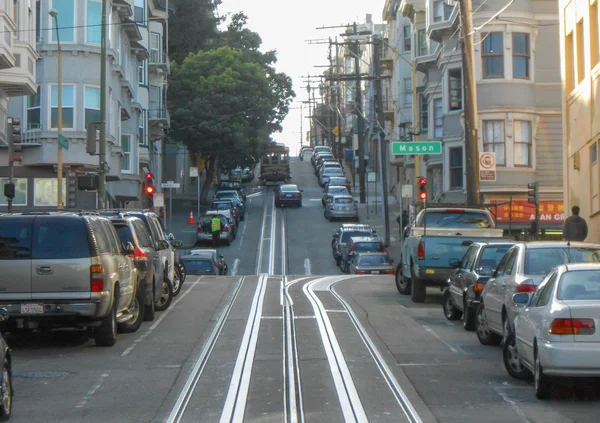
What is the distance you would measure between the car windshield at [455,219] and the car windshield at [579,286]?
43.1 ft

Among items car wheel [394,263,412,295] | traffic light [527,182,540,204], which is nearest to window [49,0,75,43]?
car wheel [394,263,412,295]

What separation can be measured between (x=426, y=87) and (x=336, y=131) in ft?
208

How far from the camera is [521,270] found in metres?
14.9

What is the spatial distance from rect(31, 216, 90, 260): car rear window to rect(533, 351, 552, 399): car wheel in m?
6.95

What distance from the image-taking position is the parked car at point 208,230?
5338cm

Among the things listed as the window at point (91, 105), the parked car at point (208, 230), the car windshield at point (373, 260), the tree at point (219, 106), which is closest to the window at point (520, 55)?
the car windshield at point (373, 260)

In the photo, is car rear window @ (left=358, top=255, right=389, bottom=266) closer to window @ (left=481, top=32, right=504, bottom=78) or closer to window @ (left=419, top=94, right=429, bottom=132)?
window @ (left=481, top=32, right=504, bottom=78)

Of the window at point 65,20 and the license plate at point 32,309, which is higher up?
the window at point 65,20

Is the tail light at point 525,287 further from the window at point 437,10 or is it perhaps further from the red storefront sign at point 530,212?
the window at point 437,10

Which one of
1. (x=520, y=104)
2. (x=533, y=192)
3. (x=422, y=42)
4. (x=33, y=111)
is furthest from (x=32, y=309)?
(x=422, y=42)

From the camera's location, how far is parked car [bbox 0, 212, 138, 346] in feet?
49.8

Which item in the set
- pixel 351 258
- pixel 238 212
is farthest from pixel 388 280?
pixel 238 212

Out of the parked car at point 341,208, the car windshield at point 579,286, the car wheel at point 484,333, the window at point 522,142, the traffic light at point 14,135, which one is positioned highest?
the window at point 522,142

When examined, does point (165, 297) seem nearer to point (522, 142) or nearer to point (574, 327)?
point (574, 327)
